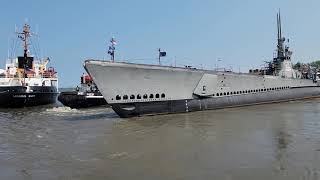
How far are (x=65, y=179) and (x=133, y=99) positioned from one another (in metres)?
15.1

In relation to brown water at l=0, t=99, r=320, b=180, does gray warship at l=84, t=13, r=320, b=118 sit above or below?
above

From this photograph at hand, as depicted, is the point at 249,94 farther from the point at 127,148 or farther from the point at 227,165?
the point at 227,165

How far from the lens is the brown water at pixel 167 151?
9.62m

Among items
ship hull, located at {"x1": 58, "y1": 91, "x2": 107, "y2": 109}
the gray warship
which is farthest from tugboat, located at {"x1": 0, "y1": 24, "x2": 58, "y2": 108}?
the gray warship

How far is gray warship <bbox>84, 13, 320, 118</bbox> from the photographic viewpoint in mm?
23688

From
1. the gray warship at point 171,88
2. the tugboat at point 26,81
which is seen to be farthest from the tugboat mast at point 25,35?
the gray warship at point 171,88

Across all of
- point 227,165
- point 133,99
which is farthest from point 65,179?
point 133,99

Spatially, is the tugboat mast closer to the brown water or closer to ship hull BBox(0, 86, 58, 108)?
ship hull BBox(0, 86, 58, 108)

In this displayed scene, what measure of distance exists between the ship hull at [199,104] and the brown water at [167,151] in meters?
3.72

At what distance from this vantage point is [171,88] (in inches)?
1017

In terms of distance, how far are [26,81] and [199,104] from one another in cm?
2411

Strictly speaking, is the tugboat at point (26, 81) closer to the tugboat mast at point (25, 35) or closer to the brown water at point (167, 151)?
the tugboat mast at point (25, 35)

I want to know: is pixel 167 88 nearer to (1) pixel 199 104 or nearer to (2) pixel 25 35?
(1) pixel 199 104

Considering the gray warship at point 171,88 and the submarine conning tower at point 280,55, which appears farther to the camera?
the submarine conning tower at point 280,55
